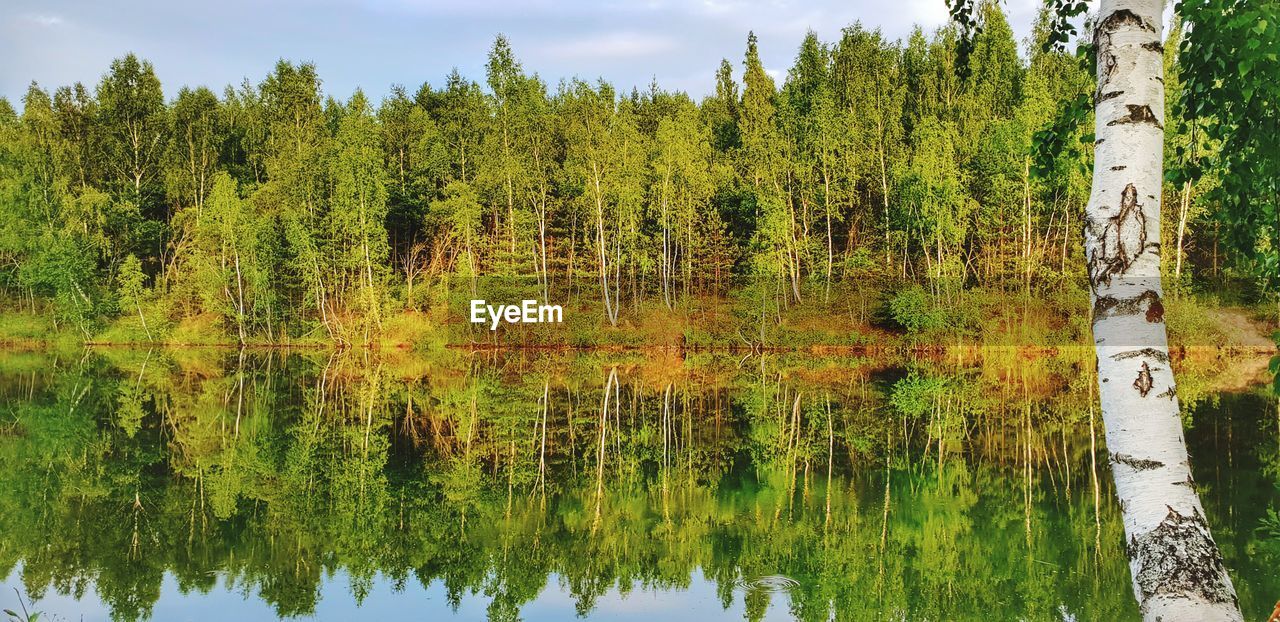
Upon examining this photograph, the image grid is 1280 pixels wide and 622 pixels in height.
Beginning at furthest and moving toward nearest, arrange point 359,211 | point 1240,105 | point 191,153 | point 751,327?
point 191,153 < point 359,211 < point 751,327 < point 1240,105

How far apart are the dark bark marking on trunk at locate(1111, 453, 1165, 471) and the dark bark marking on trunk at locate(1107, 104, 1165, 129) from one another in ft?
4.52

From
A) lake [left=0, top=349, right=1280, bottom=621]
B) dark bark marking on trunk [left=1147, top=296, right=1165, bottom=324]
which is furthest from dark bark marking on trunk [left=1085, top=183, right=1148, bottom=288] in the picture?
lake [left=0, top=349, right=1280, bottom=621]

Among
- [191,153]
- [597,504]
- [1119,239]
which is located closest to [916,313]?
[597,504]

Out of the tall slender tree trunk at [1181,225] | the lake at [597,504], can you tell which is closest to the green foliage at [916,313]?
the tall slender tree trunk at [1181,225]

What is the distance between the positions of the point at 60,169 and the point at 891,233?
47887 mm

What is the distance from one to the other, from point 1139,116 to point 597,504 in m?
10.7

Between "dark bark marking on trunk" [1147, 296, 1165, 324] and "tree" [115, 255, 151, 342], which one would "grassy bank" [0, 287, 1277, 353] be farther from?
"dark bark marking on trunk" [1147, 296, 1165, 324]

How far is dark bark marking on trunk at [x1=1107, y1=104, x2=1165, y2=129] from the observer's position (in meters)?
3.63

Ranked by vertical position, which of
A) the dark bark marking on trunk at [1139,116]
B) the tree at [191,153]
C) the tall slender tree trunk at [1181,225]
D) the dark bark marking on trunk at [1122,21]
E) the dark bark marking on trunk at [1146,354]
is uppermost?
the tree at [191,153]

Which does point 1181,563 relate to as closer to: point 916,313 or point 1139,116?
point 1139,116

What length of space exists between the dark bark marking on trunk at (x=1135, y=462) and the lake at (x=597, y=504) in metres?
5.27

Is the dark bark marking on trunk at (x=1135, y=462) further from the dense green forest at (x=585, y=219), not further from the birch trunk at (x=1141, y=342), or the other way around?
the dense green forest at (x=585, y=219)

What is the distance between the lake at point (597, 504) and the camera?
941cm

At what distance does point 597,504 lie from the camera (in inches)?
523
